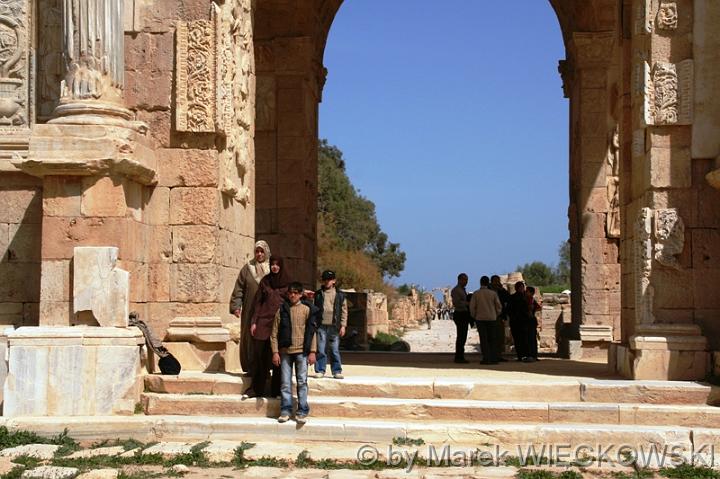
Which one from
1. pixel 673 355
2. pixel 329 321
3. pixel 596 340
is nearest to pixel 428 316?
pixel 596 340

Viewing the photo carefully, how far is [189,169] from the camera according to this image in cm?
1014

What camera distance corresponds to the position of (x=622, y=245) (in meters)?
11.1

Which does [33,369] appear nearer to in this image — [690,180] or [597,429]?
[597,429]

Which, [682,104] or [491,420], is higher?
[682,104]

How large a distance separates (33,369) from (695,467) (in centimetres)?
576

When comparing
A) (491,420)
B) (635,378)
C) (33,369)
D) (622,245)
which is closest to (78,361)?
(33,369)

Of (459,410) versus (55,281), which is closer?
(459,410)

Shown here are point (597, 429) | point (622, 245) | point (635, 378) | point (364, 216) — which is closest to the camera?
point (597, 429)

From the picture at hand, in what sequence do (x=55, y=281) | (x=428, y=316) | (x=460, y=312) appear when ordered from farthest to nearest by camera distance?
(x=428, y=316) < (x=460, y=312) < (x=55, y=281)

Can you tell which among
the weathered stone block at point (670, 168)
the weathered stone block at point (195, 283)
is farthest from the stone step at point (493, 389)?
the weathered stone block at point (670, 168)

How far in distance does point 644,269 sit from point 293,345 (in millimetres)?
3696

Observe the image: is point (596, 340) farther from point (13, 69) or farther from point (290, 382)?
point (13, 69)

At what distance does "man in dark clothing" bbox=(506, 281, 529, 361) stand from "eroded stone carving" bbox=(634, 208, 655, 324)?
4.03 meters

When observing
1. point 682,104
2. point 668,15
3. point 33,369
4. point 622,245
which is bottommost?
point 33,369
